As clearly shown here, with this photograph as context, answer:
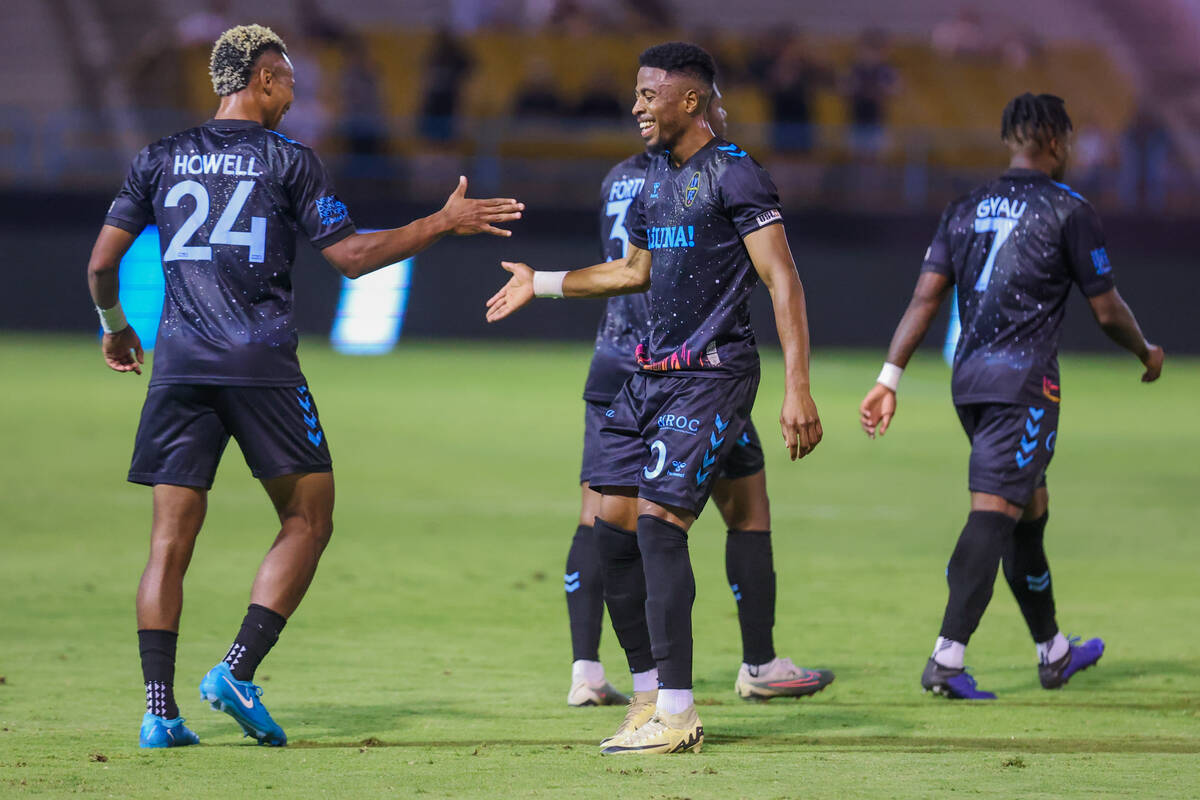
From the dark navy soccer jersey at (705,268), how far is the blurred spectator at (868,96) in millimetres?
16557

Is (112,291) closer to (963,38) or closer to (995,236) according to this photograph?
(995,236)

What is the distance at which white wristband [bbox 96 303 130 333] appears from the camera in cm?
535

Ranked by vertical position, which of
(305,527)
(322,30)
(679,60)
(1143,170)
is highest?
(322,30)

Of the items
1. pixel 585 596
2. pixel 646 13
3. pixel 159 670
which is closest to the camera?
pixel 159 670

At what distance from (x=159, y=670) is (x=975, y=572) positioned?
286 centimetres

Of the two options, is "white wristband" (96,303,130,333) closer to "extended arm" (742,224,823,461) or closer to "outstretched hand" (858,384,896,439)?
"extended arm" (742,224,823,461)

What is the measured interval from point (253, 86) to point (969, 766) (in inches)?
117

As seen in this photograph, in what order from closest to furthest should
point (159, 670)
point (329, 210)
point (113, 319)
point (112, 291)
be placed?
1. point (159, 670)
2. point (329, 210)
3. point (112, 291)
4. point (113, 319)

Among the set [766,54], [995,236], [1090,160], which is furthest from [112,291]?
[1090,160]

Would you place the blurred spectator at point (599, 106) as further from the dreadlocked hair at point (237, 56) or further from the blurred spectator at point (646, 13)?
the dreadlocked hair at point (237, 56)

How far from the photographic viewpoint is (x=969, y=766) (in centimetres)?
462

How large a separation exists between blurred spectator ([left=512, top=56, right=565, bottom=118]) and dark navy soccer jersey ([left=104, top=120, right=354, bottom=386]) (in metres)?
16.4

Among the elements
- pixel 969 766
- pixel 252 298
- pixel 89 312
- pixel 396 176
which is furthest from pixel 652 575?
pixel 89 312

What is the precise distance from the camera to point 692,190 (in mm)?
5004
